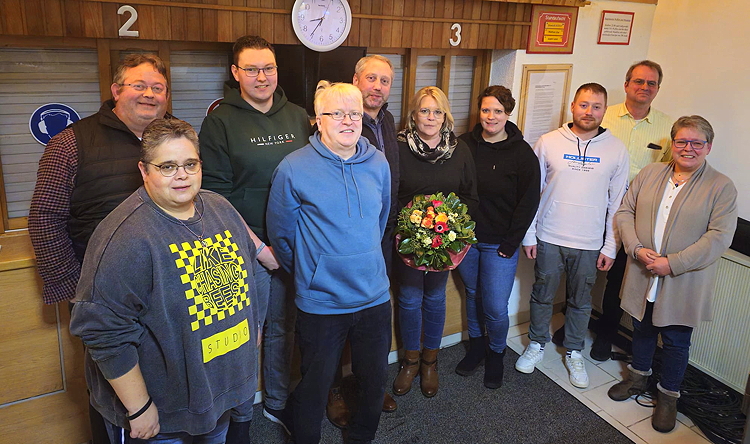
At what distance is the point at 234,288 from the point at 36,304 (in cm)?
114

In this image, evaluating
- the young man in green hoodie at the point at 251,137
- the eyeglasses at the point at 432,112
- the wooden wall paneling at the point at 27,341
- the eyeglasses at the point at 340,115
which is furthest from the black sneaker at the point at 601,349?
the wooden wall paneling at the point at 27,341

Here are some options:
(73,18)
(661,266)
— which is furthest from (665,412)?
(73,18)

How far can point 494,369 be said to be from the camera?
3186 millimetres

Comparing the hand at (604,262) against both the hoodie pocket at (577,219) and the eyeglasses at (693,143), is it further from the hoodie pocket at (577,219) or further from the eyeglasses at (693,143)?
the eyeglasses at (693,143)

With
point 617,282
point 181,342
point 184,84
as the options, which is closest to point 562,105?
point 617,282

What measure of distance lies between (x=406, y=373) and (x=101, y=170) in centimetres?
184

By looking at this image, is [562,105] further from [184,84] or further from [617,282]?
[184,84]

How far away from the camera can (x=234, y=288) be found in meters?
1.75

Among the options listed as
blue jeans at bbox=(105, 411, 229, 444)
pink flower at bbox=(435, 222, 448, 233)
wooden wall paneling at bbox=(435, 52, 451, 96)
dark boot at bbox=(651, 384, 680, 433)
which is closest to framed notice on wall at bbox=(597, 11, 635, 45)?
wooden wall paneling at bbox=(435, 52, 451, 96)

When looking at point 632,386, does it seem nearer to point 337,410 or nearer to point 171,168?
point 337,410

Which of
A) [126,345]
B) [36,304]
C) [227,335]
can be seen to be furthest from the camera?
[36,304]

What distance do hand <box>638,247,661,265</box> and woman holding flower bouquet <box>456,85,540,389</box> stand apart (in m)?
0.56

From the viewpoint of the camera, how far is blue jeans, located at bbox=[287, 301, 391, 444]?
7.24 ft

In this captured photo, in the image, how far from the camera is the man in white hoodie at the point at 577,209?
301 centimetres
